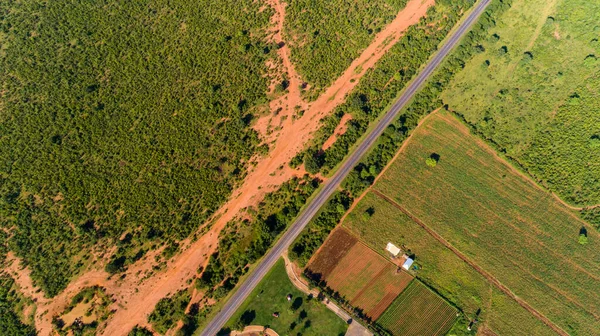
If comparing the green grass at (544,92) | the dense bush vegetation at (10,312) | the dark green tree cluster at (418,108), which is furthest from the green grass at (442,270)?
the dense bush vegetation at (10,312)

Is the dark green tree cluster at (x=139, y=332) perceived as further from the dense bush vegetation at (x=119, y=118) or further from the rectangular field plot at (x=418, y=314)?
the rectangular field plot at (x=418, y=314)

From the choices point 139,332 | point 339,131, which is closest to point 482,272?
point 339,131

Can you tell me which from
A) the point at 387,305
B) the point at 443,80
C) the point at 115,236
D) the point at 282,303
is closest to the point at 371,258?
the point at 387,305

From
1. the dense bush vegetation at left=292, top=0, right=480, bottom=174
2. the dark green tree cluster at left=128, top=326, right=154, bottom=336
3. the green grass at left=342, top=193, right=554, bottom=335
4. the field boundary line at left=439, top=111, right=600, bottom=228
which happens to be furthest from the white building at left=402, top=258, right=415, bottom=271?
the dark green tree cluster at left=128, top=326, right=154, bottom=336

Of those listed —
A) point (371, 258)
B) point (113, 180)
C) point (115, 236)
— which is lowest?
point (115, 236)

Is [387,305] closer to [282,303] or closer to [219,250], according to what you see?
[282,303]

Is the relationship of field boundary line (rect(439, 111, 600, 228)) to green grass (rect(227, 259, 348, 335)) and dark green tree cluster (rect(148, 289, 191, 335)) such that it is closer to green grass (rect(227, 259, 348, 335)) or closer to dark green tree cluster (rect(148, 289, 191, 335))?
green grass (rect(227, 259, 348, 335))
